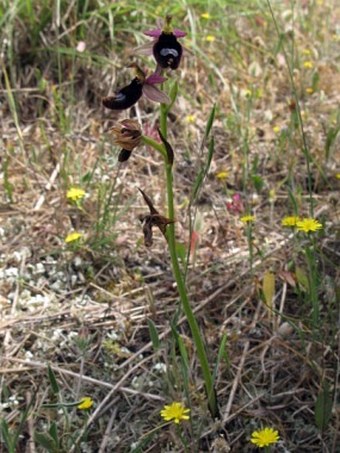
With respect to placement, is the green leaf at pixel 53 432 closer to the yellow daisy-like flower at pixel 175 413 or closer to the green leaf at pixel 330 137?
the yellow daisy-like flower at pixel 175 413

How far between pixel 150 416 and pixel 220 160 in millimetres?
1138

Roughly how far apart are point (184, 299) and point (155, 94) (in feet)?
1.30

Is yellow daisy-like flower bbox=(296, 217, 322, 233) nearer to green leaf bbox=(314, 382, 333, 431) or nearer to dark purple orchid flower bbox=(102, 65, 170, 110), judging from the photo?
green leaf bbox=(314, 382, 333, 431)

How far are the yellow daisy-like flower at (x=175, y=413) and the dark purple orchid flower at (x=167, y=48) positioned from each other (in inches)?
26.5

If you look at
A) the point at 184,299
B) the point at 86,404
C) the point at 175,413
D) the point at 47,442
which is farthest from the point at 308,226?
the point at 47,442

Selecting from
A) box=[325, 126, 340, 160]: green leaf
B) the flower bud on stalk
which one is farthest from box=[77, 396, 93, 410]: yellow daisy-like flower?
box=[325, 126, 340, 160]: green leaf

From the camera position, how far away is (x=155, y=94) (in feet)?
4.54

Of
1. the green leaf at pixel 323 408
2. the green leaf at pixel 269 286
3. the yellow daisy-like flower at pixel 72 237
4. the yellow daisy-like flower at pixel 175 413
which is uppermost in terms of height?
the green leaf at pixel 269 286

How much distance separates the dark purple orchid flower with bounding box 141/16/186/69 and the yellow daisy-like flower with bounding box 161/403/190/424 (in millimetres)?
672

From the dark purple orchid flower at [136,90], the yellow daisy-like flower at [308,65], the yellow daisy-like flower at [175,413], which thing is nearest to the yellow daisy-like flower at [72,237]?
the yellow daisy-like flower at [175,413]

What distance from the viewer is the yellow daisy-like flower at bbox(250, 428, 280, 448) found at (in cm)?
153

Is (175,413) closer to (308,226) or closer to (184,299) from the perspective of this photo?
(184,299)

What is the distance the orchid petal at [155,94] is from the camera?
1.37 m

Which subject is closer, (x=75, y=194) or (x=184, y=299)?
(x=184, y=299)
